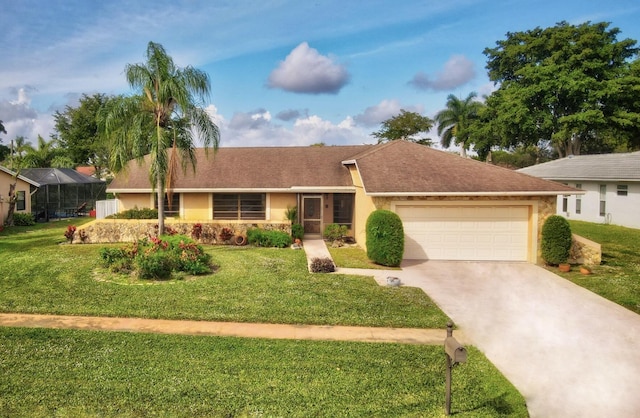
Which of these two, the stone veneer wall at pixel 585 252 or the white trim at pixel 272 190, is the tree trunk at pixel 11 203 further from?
the stone veneer wall at pixel 585 252

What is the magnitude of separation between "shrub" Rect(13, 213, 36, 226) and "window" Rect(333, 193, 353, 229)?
18288mm

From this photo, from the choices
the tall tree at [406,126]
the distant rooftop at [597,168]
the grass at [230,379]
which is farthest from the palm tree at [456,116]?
the grass at [230,379]

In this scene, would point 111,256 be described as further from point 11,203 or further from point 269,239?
point 11,203

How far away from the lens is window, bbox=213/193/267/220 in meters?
20.6

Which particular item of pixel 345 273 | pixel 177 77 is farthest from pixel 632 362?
pixel 177 77

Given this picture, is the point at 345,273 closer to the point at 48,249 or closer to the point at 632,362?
the point at 632,362

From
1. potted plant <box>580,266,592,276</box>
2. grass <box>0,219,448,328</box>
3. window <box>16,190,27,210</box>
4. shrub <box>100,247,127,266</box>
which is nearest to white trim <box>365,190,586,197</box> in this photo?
potted plant <box>580,266,592,276</box>

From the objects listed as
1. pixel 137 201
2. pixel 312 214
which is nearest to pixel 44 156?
pixel 137 201

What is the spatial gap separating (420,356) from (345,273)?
19.7 feet

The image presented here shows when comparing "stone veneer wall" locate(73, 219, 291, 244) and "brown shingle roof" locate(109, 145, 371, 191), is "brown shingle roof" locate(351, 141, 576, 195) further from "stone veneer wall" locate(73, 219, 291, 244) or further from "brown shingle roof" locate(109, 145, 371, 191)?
"stone veneer wall" locate(73, 219, 291, 244)

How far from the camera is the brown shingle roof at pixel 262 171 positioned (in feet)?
66.4

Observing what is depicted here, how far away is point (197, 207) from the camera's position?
20.6 metres

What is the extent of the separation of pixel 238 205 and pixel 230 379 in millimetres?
15029

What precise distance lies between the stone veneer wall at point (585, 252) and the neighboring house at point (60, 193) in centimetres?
2924
